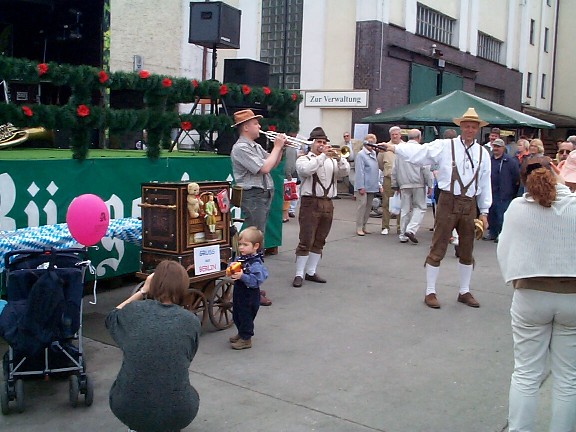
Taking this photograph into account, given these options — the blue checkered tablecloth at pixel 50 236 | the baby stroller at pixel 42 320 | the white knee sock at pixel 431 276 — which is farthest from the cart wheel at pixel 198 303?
the white knee sock at pixel 431 276

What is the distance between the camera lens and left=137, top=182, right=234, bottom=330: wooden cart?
5605mm

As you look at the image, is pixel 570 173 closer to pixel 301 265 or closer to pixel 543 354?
→ pixel 543 354

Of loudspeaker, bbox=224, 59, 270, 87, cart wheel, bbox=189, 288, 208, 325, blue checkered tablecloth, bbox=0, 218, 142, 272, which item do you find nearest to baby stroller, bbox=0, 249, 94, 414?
blue checkered tablecloth, bbox=0, 218, 142, 272

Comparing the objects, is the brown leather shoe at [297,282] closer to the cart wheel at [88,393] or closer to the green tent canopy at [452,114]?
the cart wheel at [88,393]

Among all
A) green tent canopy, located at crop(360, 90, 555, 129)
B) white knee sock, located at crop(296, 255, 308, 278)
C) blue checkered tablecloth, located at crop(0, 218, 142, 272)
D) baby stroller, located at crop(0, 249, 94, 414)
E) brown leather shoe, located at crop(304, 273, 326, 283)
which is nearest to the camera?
baby stroller, located at crop(0, 249, 94, 414)

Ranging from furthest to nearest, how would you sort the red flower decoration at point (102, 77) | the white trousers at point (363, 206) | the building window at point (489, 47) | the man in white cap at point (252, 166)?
the building window at point (489, 47), the white trousers at point (363, 206), the man in white cap at point (252, 166), the red flower decoration at point (102, 77)

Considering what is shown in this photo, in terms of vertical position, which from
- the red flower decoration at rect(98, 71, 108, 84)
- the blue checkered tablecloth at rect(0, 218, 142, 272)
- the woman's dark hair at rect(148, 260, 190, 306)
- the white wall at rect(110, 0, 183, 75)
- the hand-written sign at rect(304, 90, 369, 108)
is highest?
the white wall at rect(110, 0, 183, 75)

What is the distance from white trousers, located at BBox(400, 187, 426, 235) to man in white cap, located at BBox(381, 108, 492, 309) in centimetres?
378

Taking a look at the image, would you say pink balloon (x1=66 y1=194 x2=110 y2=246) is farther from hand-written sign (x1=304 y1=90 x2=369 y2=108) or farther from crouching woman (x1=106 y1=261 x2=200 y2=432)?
hand-written sign (x1=304 y1=90 x2=369 y2=108)

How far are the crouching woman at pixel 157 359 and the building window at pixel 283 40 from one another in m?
18.0

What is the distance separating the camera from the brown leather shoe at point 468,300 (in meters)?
7.01

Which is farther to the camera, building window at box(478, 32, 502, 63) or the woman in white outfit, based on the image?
building window at box(478, 32, 502, 63)

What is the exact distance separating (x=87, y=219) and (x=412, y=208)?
7.32 metres

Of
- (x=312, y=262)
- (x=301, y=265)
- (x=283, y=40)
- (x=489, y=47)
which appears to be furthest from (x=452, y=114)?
(x=489, y=47)
